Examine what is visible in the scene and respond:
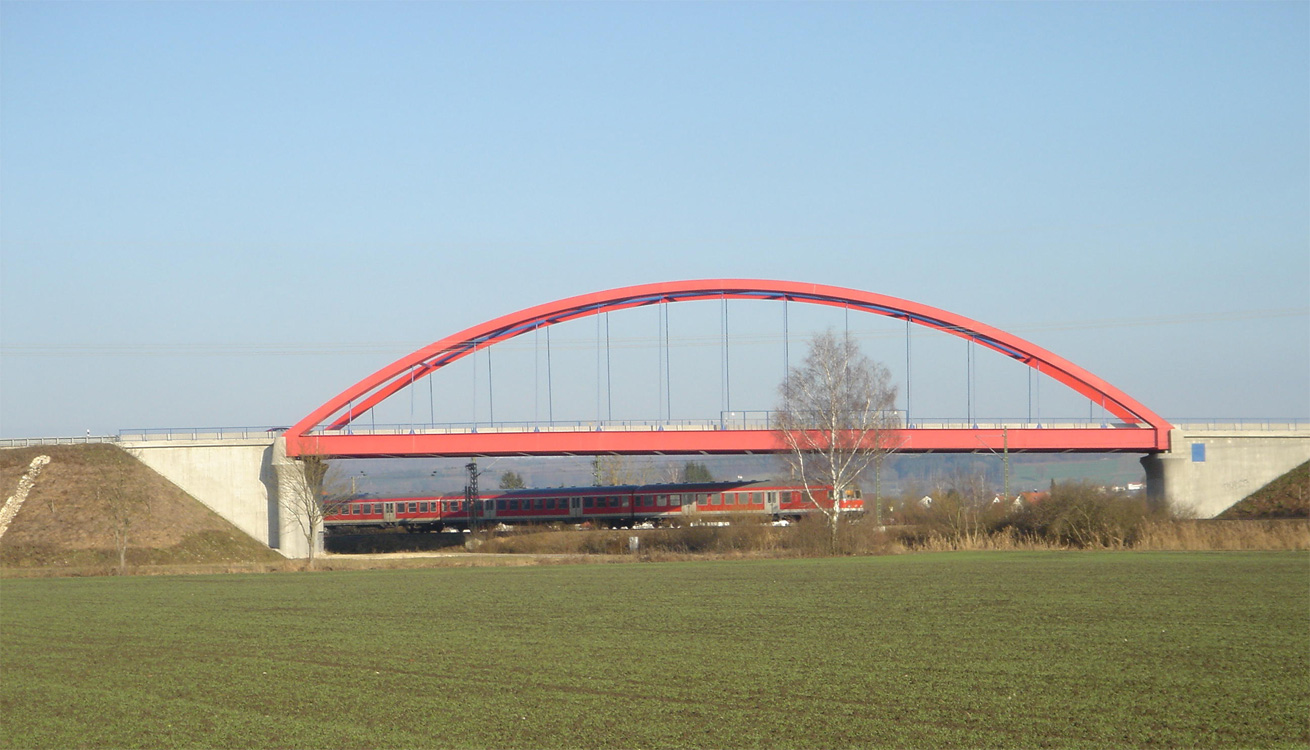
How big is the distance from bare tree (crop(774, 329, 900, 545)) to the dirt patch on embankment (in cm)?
2342

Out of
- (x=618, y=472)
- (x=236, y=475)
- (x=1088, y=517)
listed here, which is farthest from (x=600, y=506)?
(x=618, y=472)

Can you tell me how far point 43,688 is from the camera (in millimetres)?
12523

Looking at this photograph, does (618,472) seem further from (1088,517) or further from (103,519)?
(1088,517)

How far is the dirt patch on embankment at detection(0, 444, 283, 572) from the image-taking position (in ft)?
142

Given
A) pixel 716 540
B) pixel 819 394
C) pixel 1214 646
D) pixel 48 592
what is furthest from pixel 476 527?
pixel 1214 646

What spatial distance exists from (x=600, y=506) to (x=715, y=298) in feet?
49.7

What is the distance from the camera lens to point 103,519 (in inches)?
1800

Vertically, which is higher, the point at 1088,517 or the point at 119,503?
the point at 119,503

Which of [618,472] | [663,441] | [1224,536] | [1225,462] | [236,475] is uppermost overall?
[663,441]

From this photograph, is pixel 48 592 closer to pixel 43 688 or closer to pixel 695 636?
pixel 43 688

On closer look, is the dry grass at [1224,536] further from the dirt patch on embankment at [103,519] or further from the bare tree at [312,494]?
the dirt patch on embankment at [103,519]

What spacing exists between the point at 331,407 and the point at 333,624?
36.6 metres

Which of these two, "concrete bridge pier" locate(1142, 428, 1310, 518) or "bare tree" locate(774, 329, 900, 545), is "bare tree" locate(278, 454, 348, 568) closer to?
"bare tree" locate(774, 329, 900, 545)

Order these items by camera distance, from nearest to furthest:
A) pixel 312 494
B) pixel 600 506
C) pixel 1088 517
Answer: pixel 1088 517
pixel 312 494
pixel 600 506
